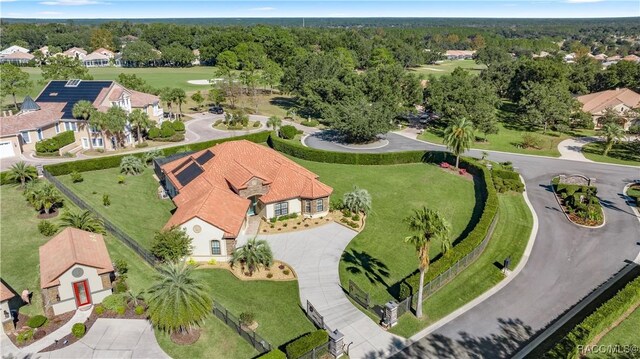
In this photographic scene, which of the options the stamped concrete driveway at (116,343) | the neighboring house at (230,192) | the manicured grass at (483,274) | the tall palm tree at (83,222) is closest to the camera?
the stamped concrete driveway at (116,343)

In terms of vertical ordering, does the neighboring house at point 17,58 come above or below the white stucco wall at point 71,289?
above

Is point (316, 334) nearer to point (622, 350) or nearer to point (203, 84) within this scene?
point (622, 350)

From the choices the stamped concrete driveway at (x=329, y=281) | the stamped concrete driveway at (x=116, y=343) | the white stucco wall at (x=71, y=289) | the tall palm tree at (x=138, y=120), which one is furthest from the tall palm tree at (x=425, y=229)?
the tall palm tree at (x=138, y=120)

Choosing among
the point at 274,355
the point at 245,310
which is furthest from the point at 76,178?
the point at 274,355

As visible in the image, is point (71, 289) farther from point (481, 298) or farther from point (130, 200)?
point (481, 298)

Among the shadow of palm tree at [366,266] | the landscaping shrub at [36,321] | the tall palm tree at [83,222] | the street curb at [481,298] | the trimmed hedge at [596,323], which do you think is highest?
the tall palm tree at [83,222]

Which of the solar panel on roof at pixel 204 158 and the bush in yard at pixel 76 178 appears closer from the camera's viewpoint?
the solar panel on roof at pixel 204 158

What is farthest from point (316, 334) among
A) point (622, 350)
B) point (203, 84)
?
point (203, 84)

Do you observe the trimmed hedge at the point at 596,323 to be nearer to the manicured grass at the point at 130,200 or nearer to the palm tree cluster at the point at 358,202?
the palm tree cluster at the point at 358,202
